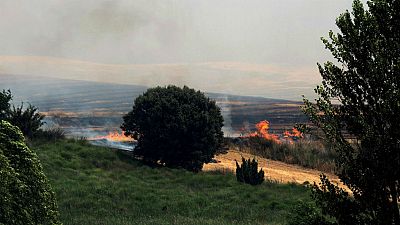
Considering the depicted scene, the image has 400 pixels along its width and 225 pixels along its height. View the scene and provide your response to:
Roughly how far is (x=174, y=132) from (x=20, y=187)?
27.7m

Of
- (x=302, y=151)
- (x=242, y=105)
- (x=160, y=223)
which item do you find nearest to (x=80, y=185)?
(x=160, y=223)

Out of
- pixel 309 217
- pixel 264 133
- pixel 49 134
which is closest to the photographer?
pixel 309 217

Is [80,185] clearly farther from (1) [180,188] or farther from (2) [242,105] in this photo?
(2) [242,105]

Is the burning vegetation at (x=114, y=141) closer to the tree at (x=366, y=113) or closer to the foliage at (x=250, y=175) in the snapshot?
the foliage at (x=250, y=175)

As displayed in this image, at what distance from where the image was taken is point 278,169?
131 feet

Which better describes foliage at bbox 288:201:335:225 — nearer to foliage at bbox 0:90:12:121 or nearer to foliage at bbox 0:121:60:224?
foliage at bbox 0:121:60:224

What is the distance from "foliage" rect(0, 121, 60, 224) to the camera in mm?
8359

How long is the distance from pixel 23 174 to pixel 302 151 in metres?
39.7

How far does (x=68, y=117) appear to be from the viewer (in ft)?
230

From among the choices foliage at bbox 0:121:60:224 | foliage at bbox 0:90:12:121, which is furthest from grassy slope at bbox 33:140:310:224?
foliage at bbox 0:121:60:224

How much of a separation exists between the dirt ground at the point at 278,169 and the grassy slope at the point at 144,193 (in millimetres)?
4492

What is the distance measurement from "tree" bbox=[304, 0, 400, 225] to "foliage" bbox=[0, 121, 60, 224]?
6.53m

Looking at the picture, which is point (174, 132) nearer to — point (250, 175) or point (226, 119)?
point (250, 175)

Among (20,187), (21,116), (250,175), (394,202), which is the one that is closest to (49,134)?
(21,116)
